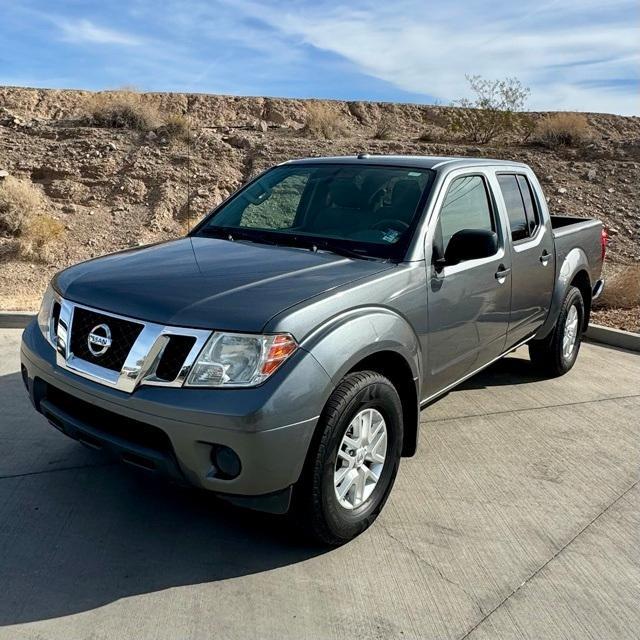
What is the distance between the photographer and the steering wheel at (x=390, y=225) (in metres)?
3.67

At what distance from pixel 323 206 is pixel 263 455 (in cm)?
199

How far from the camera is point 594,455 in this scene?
4.28 metres

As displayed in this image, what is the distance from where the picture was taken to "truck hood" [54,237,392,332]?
2.71 metres

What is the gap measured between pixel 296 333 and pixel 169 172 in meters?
12.2

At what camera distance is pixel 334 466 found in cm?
288

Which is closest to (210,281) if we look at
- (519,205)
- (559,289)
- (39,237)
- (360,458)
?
(360,458)

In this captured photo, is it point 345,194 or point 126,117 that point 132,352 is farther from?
point 126,117

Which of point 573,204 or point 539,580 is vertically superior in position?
point 573,204

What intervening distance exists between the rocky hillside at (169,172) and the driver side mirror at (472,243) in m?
5.59

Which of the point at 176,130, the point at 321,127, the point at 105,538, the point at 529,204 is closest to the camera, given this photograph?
the point at 105,538

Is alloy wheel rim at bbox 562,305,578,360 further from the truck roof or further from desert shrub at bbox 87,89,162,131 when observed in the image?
desert shrub at bbox 87,89,162,131

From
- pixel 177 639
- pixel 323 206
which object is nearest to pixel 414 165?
pixel 323 206

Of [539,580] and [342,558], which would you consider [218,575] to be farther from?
[539,580]

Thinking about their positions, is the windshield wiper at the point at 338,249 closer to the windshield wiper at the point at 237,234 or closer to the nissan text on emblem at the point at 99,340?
the windshield wiper at the point at 237,234
